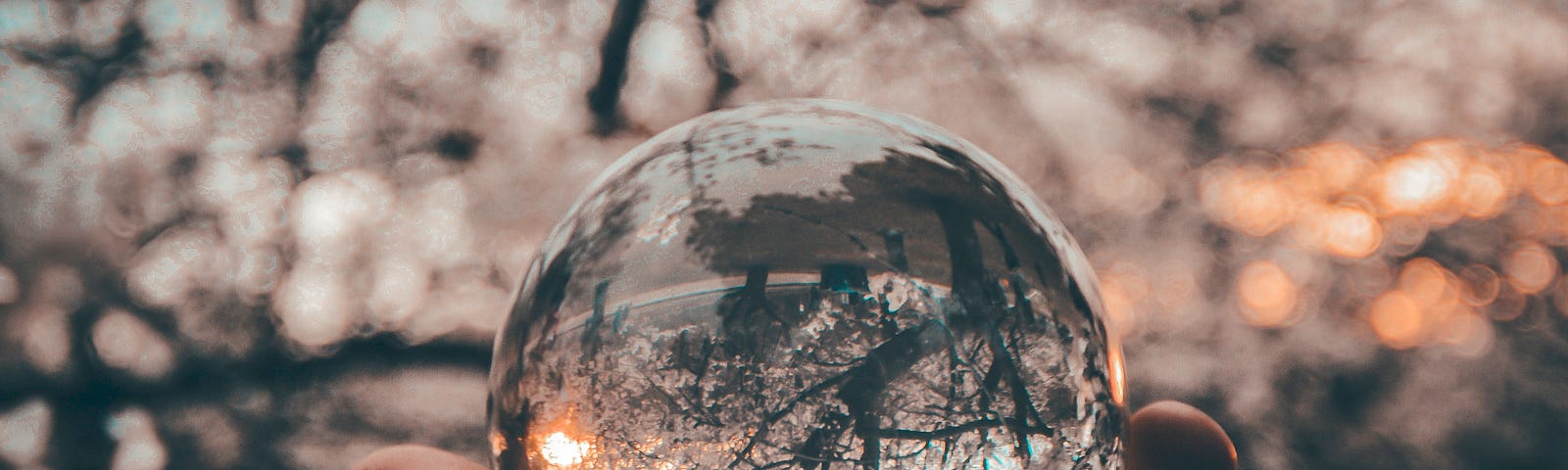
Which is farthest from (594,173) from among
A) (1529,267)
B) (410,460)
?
(1529,267)

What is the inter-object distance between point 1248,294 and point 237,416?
0.80 m

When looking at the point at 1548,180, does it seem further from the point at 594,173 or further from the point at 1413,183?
the point at 594,173

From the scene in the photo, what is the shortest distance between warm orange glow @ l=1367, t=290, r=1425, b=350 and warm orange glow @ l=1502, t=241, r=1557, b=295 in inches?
2.5

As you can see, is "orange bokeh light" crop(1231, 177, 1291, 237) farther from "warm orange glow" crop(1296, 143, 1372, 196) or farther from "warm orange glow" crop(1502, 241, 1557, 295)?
"warm orange glow" crop(1502, 241, 1557, 295)

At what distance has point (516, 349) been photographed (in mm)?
310

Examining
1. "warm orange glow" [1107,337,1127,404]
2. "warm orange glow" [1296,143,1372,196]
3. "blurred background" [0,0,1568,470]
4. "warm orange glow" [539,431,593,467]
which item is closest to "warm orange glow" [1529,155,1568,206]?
"blurred background" [0,0,1568,470]

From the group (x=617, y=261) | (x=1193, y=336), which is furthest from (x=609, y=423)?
(x=1193, y=336)

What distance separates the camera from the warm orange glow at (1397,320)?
1.99 ft

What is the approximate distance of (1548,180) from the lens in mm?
599

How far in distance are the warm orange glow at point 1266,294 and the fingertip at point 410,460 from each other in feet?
1.80

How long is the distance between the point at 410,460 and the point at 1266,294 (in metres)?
0.60

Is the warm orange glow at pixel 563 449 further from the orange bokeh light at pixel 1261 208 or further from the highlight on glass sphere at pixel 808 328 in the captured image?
the orange bokeh light at pixel 1261 208

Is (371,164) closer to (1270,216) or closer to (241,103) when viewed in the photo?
(241,103)

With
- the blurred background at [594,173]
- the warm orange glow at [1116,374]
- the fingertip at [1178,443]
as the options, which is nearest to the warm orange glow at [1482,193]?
the blurred background at [594,173]
